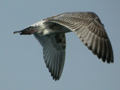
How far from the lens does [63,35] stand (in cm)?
1766

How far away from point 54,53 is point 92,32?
5.02 m

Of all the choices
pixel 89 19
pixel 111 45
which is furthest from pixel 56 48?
pixel 111 45

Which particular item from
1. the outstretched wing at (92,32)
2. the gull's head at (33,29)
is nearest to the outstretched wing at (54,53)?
the gull's head at (33,29)

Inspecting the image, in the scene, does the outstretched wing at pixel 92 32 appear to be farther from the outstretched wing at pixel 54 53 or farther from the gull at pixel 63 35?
the outstretched wing at pixel 54 53

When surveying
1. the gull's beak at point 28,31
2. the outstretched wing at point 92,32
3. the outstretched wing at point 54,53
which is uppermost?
the outstretched wing at point 92,32

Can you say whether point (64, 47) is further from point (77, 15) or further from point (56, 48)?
point (77, 15)

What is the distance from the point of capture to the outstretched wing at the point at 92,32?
1209cm

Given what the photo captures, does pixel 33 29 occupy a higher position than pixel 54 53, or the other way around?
pixel 33 29

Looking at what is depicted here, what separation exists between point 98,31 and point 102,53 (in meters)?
1.09

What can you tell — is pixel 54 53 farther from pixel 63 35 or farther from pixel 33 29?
pixel 33 29

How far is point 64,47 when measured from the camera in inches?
705

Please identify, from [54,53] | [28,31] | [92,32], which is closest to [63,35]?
[54,53]

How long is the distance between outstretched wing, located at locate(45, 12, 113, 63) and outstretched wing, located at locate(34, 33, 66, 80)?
3139 millimetres

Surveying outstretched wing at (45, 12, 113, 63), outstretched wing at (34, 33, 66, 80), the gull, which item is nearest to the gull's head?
the gull
